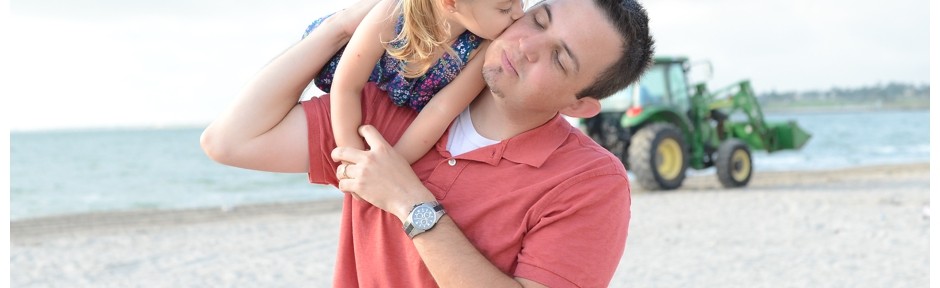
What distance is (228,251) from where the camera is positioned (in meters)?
7.93

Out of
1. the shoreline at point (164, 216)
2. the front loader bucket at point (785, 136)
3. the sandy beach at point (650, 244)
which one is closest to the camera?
the sandy beach at point (650, 244)

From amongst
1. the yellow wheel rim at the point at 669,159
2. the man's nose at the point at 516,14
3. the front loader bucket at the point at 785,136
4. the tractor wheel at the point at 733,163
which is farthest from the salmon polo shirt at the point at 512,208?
the front loader bucket at the point at 785,136

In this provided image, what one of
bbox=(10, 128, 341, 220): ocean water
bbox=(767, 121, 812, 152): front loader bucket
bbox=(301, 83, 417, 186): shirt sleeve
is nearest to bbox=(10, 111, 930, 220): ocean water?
bbox=(10, 128, 341, 220): ocean water

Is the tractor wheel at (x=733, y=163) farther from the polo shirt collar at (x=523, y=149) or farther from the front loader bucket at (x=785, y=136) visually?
the polo shirt collar at (x=523, y=149)

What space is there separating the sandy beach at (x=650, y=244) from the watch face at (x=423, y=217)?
4.80m

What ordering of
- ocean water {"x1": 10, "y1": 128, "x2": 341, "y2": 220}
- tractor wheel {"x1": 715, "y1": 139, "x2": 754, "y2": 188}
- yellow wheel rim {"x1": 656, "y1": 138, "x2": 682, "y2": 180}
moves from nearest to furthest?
yellow wheel rim {"x1": 656, "y1": 138, "x2": 682, "y2": 180} < tractor wheel {"x1": 715, "y1": 139, "x2": 754, "y2": 188} < ocean water {"x1": 10, "y1": 128, "x2": 341, "y2": 220}

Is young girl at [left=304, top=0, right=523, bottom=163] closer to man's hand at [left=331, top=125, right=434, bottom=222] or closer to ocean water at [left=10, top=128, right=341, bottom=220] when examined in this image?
man's hand at [left=331, top=125, right=434, bottom=222]

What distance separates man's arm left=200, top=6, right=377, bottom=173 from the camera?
1.81m

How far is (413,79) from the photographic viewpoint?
1.84 meters

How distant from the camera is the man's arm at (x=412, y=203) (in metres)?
1.68

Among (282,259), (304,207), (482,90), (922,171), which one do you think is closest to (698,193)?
(304,207)

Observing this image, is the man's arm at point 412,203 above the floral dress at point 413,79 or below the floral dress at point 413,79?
below

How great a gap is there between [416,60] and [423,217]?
29cm

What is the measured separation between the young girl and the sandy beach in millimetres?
4714
